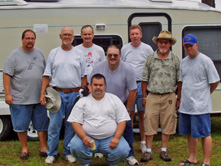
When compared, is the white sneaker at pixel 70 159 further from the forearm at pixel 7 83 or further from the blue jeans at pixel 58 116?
the forearm at pixel 7 83

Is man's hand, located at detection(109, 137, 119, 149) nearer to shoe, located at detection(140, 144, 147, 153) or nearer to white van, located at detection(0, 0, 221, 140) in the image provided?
shoe, located at detection(140, 144, 147, 153)

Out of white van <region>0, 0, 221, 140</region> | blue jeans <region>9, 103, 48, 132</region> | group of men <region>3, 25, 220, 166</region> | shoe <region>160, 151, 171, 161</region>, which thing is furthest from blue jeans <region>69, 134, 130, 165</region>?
white van <region>0, 0, 221, 140</region>

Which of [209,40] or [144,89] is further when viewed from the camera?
[209,40]

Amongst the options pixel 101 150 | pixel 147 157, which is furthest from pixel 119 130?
pixel 147 157

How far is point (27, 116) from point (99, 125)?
131 cm

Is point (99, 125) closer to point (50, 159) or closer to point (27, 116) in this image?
point (50, 159)

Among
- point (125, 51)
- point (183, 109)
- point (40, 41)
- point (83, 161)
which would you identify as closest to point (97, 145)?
point (83, 161)

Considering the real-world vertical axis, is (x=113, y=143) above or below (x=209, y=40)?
below

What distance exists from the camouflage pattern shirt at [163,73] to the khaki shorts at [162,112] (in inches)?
4.3

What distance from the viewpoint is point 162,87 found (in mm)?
4688

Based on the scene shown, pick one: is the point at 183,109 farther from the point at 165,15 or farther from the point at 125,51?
the point at 165,15

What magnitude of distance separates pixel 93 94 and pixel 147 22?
8.04ft

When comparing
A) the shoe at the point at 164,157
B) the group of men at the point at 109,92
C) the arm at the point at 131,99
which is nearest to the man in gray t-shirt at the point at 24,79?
the group of men at the point at 109,92

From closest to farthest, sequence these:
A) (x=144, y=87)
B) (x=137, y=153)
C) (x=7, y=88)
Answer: (x=7, y=88) → (x=144, y=87) → (x=137, y=153)
